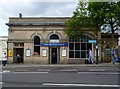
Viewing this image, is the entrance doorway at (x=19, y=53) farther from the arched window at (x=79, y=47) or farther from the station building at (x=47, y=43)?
the arched window at (x=79, y=47)

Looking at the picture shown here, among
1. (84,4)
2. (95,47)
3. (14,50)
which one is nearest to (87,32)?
(95,47)

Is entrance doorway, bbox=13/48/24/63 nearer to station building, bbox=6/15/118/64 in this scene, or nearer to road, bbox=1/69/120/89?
station building, bbox=6/15/118/64

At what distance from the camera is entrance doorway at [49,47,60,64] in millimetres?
37781

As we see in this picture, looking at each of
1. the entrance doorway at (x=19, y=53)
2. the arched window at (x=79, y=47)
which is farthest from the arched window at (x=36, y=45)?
the arched window at (x=79, y=47)

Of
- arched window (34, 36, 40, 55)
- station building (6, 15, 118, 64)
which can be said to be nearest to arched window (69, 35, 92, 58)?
station building (6, 15, 118, 64)

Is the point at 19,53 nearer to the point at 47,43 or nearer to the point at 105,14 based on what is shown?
the point at 47,43

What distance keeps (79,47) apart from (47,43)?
385cm

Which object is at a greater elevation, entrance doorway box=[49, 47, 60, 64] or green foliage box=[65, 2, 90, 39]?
green foliage box=[65, 2, 90, 39]

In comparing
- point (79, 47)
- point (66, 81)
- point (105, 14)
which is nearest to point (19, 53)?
point (79, 47)

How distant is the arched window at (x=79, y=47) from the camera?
124 feet

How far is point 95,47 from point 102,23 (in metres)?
4.83

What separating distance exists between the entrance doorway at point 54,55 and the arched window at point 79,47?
1583 millimetres

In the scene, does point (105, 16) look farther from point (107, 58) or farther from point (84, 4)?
point (107, 58)

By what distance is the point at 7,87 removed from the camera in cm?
1268
